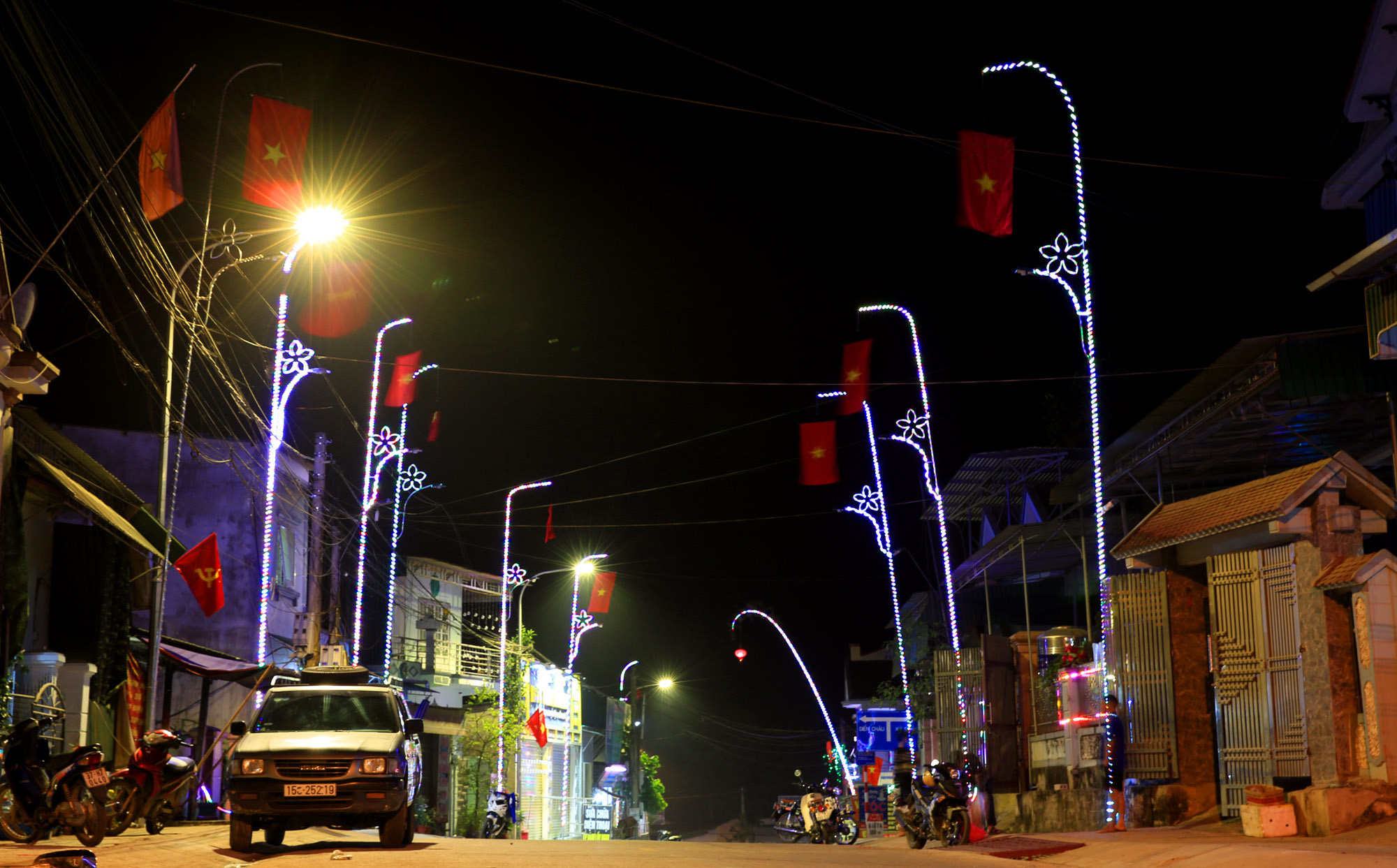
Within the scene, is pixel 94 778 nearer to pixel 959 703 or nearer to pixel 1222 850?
pixel 1222 850

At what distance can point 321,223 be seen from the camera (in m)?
19.0

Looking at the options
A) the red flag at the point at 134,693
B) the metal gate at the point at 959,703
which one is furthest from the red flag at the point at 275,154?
the metal gate at the point at 959,703

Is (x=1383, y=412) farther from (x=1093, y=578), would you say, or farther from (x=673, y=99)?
(x=673, y=99)

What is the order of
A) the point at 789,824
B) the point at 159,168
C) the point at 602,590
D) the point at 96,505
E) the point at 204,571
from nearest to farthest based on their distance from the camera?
the point at 159,168, the point at 96,505, the point at 204,571, the point at 789,824, the point at 602,590

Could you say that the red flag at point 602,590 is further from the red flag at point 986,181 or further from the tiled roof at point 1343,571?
the tiled roof at point 1343,571

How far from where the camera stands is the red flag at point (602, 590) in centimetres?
4703

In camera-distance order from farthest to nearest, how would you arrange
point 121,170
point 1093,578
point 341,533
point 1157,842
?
point 341,533 < point 1093,578 < point 121,170 < point 1157,842

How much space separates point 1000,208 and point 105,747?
637 inches

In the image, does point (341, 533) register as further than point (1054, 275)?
Yes

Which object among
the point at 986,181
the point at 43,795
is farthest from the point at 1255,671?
the point at 43,795

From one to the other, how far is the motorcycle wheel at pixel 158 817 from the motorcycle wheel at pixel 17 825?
7.68 ft

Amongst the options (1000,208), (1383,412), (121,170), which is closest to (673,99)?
(1000,208)

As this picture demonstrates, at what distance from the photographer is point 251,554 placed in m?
32.1

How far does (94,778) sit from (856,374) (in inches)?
796
